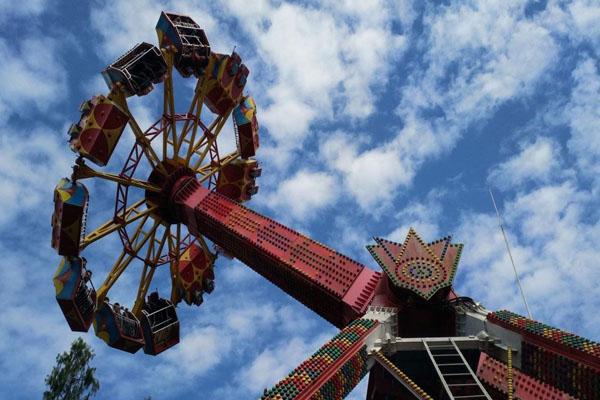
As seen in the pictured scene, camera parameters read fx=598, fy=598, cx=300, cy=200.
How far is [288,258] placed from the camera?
15.6 metres

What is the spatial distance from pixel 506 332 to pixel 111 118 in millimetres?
11923

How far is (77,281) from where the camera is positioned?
16562 millimetres

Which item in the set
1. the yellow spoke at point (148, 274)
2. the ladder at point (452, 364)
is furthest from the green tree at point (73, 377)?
the ladder at point (452, 364)

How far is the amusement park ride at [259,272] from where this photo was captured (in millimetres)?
10844

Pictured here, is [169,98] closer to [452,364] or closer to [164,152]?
[164,152]

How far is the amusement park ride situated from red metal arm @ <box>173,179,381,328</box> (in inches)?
1.5

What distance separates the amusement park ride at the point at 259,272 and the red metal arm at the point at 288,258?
0.04 metres

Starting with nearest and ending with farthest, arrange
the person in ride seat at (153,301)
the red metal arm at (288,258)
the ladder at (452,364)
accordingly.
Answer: the ladder at (452,364) < the red metal arm at (288,258) < the person in ride seat at (153,301)

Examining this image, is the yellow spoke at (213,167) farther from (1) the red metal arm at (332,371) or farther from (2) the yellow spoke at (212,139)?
(1) the red metal arm at (332,371)

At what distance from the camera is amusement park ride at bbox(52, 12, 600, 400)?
10.8 m

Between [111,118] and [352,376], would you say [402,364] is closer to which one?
[352,376]

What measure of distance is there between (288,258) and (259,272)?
190 centimetres

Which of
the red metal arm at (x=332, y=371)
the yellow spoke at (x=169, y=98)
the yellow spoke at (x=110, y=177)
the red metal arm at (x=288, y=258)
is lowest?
the red metal arm at (x=332, y=371)

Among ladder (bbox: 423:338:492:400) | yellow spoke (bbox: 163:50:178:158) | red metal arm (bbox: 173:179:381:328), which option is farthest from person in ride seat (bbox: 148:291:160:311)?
ladder (bbox: 423:338:492:400)
